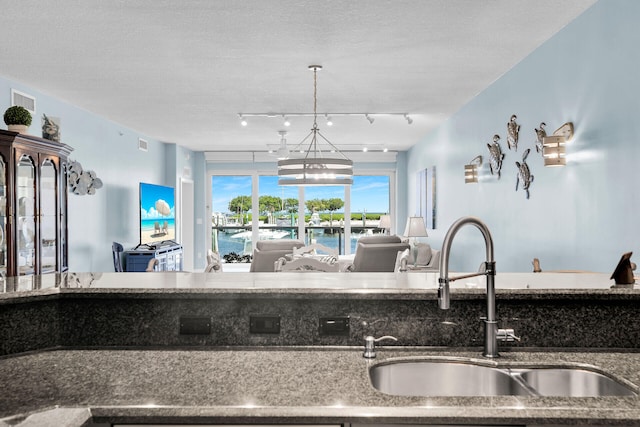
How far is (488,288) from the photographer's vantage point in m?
1.54

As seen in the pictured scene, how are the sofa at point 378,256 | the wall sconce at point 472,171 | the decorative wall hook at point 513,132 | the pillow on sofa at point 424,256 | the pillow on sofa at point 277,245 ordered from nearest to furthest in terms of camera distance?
the decorative wall hook at point 513,132, the sofa at point 378,256, the wall sconce at point 472,171, the pillow on sofa at point 277,245, the pillow on sofa at point 424,256

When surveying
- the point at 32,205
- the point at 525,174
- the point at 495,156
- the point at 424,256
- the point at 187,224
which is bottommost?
the point at 424,256

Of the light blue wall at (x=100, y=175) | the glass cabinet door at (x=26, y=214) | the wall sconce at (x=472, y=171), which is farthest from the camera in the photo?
the light blue wall at (x=100, y=175)

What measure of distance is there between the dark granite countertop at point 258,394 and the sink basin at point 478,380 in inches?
1.1

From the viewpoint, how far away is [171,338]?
1690mm

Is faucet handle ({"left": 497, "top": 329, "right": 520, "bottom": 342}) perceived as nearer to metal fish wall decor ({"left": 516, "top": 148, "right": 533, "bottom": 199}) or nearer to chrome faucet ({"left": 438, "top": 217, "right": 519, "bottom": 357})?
chrome faucet ({"left": 438, "top": 217, "right": 519, "bottom": 357})

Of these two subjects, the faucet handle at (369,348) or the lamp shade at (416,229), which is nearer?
the faucet handle at (369,348)

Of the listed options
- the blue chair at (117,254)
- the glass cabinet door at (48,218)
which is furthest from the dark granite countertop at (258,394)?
the blue chair at (117,254)

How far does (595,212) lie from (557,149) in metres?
0.54

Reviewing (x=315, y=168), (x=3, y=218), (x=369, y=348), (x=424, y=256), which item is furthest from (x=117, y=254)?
(x=369, y=348)

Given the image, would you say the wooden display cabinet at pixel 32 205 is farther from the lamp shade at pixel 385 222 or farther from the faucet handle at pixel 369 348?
the lamp shade at pixel 385 222

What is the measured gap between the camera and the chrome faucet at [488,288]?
1.46 meters

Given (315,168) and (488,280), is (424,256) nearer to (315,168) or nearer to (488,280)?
(315,168)

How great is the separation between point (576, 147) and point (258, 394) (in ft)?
10.1
